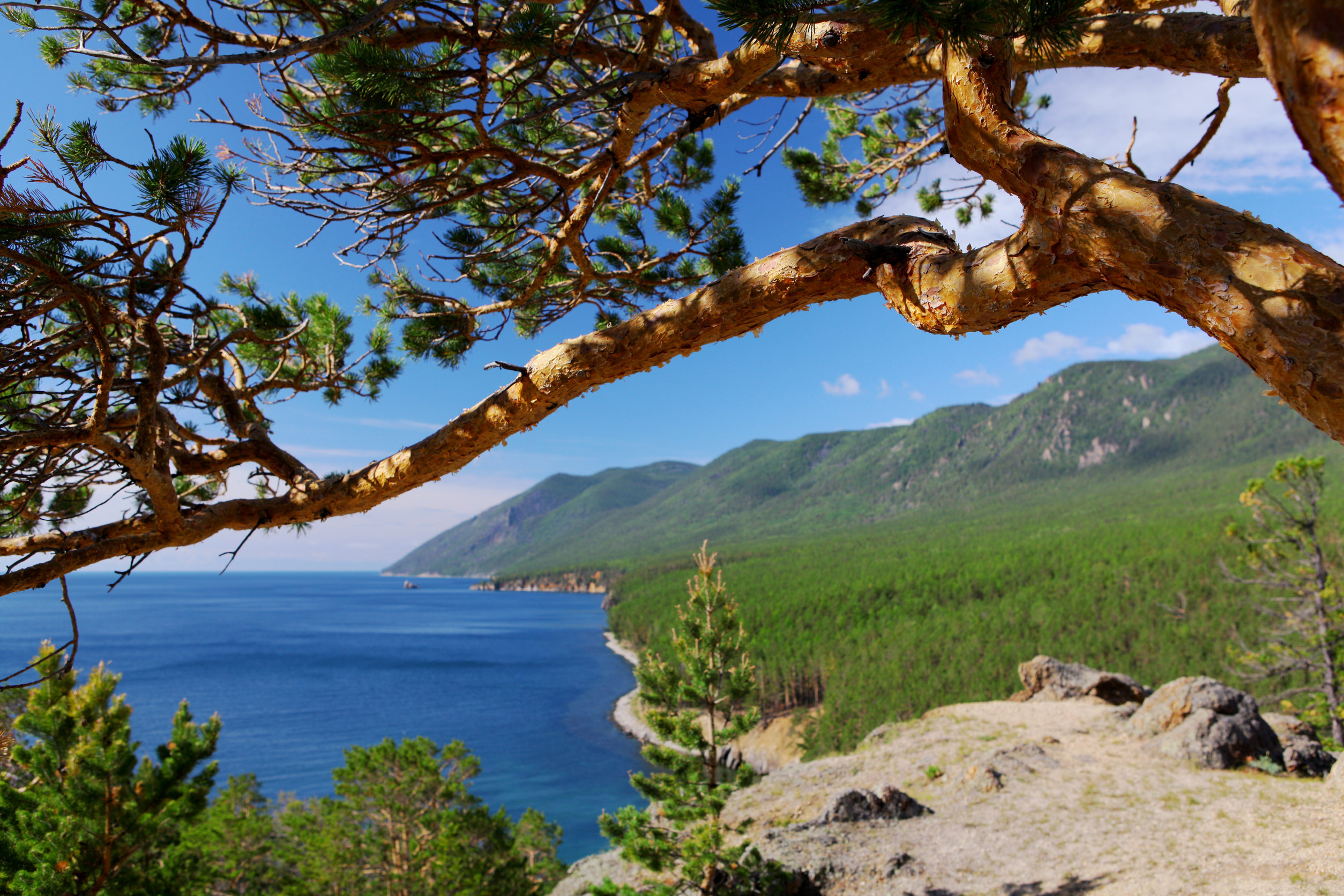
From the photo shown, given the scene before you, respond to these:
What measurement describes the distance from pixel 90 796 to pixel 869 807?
27.0 feet

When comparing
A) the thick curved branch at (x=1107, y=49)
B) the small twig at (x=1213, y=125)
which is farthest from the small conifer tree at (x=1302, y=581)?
the thick curved branch at (x=1107, y=49)

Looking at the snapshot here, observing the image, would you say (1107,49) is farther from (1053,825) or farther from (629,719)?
(629,719)

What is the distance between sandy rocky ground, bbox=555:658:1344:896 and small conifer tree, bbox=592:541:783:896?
48 cm

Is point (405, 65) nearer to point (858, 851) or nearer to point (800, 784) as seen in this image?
point (858, 851)

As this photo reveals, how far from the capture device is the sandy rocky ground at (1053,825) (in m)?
5.52

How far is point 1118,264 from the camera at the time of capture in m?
1.24

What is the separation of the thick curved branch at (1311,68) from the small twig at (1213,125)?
85.3 inches

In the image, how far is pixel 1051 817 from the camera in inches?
285

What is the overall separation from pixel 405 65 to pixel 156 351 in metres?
1.33

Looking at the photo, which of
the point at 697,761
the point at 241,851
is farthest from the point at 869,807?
the point at 241,851

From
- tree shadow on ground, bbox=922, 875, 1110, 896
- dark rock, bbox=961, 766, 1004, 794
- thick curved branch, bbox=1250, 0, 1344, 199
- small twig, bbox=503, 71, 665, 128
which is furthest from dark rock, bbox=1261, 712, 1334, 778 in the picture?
small twig, bbox=503, 71, 665, 128

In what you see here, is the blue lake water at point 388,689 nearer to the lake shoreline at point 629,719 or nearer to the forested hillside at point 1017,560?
the lake shoreline at point 629,719

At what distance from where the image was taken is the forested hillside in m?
42.9

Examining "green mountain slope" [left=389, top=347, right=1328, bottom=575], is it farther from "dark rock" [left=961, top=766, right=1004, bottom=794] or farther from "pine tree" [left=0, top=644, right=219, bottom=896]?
"pine tree" [left=0, top=644, right=219, bottom=896]
